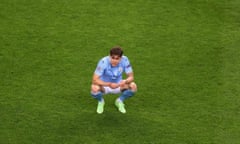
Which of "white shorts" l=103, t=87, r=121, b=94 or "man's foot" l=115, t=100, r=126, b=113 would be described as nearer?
"white shorts" l=103, t=87, r=121, b=94

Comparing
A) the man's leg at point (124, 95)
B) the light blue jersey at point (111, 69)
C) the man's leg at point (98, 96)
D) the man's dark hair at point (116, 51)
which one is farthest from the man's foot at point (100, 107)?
the man's dark hair at point (116, 51)

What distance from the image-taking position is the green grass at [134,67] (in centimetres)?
859

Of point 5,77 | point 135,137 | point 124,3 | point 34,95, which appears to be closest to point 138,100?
point 135,137

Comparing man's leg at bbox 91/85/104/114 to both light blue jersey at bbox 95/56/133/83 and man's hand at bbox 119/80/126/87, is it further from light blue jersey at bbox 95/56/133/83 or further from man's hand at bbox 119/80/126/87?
man's hand at bbox 119/80/126/87

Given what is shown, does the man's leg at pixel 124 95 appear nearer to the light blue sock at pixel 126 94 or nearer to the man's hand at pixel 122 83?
the light blue sock at pixel 126 94

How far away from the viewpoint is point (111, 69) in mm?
8508

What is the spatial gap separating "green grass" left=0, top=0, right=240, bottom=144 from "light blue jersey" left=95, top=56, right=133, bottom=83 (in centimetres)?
73

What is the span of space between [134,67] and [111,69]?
1561 mm

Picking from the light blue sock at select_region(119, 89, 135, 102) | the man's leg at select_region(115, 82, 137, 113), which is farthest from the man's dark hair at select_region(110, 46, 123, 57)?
the light blue sock at select_region(119, 89, 135, 102)

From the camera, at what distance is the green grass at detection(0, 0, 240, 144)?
8586 mm

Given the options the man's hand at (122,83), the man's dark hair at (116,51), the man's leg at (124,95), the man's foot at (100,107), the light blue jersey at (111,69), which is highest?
the man's dark hair at (116,51)

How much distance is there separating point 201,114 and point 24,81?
10.3 feet

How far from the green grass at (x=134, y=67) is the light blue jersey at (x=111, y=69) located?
0.73 m

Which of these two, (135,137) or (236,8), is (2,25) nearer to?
(135,137)
